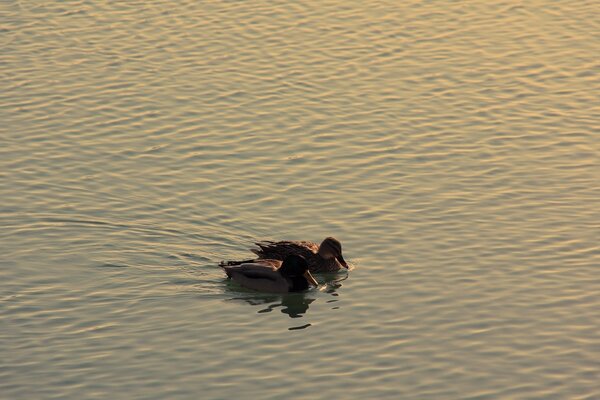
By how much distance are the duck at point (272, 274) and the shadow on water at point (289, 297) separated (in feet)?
0.37

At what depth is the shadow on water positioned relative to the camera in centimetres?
2505

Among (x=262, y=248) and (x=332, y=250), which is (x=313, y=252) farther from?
(x=262, y=248)

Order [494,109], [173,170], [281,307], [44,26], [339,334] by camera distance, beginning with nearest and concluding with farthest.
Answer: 1. [339,334]
2. [281,307]
3. [173,170]
4. [494,109]
5. [44,26]

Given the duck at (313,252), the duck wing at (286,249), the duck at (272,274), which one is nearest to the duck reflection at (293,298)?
the duck at (272,274)

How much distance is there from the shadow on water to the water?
0.06 meters

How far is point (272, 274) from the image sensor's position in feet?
84.7

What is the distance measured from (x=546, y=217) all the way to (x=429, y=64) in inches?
361

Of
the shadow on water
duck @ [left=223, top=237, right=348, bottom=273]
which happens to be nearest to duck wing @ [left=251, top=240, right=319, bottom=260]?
duck @ [left=223, top=237, right=348, bottom=273]

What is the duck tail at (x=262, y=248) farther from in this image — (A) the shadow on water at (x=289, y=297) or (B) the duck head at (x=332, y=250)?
(B) the duck head at (x=332, y=250)

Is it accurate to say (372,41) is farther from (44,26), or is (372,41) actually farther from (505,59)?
(44,26)

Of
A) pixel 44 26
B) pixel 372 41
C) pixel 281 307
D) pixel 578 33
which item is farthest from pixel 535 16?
pixel 281 307

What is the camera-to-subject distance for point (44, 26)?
129 ft

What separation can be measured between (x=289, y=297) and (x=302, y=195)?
12.2 ft

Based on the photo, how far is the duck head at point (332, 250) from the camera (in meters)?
25.7
